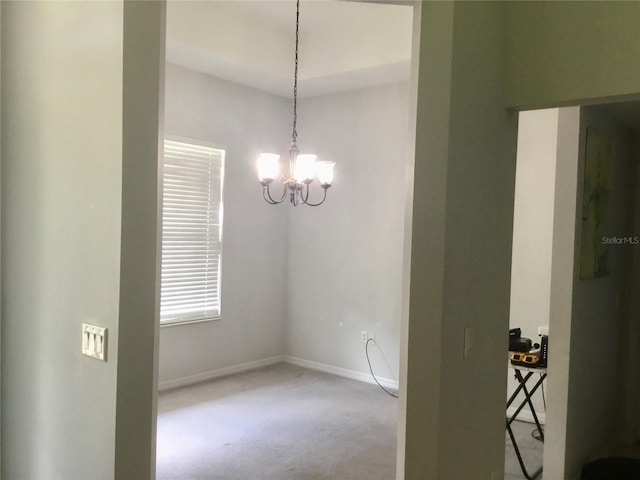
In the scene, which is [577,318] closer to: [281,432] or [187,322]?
[281,432]

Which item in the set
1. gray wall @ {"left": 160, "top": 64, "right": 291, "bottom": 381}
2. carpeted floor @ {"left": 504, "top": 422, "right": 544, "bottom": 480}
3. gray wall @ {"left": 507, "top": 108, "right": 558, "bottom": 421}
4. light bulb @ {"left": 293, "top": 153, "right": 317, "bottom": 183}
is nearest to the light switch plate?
light bulb @ {"left": 293, "top": 153, "right": 317, "bottom": 183}

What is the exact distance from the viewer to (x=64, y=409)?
1.98 metres

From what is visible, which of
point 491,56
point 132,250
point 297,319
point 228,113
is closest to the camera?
point 132,250

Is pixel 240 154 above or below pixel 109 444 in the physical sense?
above

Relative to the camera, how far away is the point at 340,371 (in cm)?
556

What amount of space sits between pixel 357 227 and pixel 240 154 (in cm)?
140

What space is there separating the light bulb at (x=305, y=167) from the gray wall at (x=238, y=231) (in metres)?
1.38

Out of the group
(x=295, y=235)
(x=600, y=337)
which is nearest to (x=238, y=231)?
(x=295, y=235)

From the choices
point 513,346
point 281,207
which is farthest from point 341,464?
point 281,207

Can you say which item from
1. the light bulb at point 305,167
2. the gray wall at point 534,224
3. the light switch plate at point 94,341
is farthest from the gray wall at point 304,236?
the light switch plate at point 94,341

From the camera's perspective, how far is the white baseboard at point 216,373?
483 cm

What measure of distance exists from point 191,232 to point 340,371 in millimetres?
2102

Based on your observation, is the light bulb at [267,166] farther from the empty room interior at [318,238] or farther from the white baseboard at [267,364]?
the white baseboard at [267,364]

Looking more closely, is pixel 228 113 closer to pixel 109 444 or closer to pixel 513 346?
pixel 513 346
